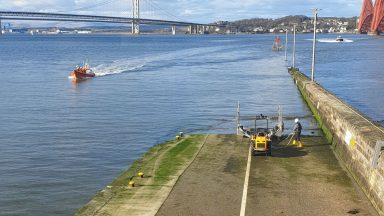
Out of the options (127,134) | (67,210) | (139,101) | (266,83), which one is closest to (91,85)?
(139,101)

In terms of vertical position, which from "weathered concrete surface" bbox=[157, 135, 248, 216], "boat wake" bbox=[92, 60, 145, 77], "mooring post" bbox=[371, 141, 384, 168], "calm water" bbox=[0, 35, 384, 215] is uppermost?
"mooring post" bbox=[371, 141, 384, 168]

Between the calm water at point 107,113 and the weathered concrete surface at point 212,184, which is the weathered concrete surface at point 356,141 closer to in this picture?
the weathered concrete surface at point 212,184

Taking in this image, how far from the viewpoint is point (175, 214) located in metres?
15.8

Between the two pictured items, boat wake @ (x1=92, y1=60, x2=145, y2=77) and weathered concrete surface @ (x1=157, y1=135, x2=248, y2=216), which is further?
boat wake @ (x1=92, y1=60, x2=145, y2=77)

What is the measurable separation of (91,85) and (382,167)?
49.0 m

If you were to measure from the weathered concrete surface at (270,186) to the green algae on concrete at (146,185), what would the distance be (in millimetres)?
465

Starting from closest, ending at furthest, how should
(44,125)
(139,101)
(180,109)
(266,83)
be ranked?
1. (44,125)
2. (180,109)
3. (139,101)
4. (266,83)

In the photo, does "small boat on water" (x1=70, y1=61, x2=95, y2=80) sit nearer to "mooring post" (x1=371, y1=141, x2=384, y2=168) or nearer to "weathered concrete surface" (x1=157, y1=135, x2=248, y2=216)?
"weathered concrete surface" (x1=157, y1=135, x2=248, y2=216)

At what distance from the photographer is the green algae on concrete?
659 inches

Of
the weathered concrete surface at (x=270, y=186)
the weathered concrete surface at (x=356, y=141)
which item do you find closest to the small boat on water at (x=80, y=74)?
the weathered concrete surface at (x=356, y=141)

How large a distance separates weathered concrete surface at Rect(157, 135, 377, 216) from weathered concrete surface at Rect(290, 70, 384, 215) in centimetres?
41

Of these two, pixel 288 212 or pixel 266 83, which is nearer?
pixel 288 212

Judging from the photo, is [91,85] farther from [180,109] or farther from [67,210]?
[67,210]

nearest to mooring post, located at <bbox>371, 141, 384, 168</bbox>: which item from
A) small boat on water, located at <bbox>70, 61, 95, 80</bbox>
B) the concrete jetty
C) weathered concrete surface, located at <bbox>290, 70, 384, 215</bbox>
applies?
the concrete jetty
